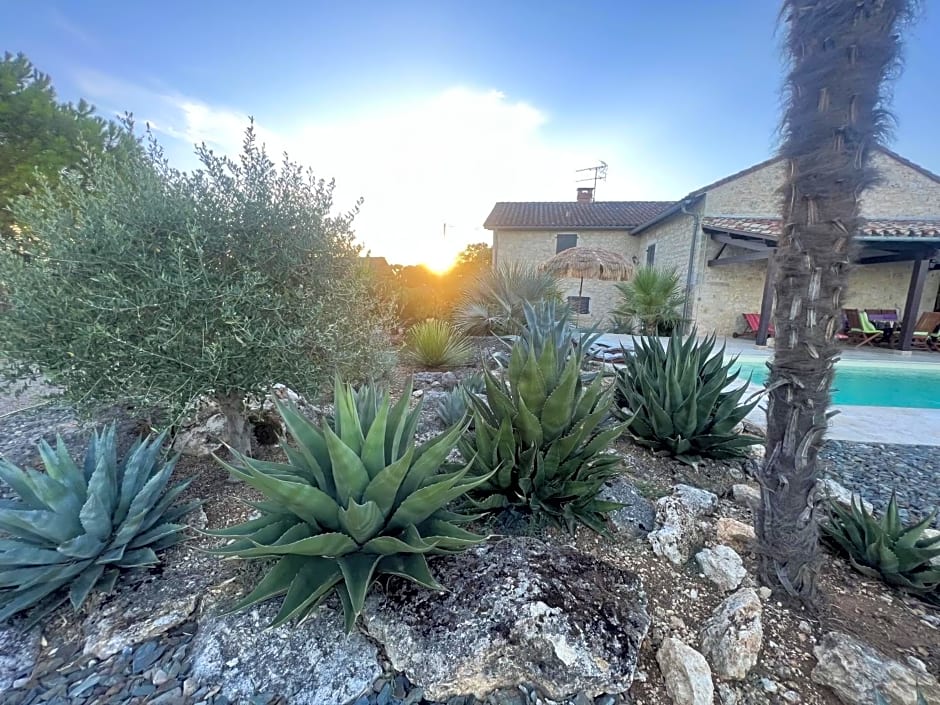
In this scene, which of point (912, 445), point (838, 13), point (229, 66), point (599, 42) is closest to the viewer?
point (838, 13)

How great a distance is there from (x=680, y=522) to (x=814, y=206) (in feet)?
5.82

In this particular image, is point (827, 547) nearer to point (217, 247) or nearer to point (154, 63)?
point (217, 247)

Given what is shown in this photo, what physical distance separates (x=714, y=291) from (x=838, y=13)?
46.9ft

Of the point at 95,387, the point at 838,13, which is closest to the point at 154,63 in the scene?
the point at 95,387

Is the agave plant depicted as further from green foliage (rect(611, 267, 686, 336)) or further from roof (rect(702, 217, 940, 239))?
roof (rect(702, 217, 940, 239))

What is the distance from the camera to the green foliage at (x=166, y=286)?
2504mm

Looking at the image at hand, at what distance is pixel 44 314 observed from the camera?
249 cm

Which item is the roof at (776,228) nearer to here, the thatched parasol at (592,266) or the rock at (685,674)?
the thatched parasol at (592,266)

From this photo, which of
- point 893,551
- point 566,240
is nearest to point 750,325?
point 566,240

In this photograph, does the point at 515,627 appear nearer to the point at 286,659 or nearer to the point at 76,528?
the point at 286,659

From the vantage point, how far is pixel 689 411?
3.38 meters

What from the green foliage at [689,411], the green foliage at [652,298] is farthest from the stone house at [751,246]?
the green foliage at [689,411]

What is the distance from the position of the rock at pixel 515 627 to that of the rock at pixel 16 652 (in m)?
1.36

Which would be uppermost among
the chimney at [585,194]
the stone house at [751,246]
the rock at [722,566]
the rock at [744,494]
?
the chimney at [585,194]
